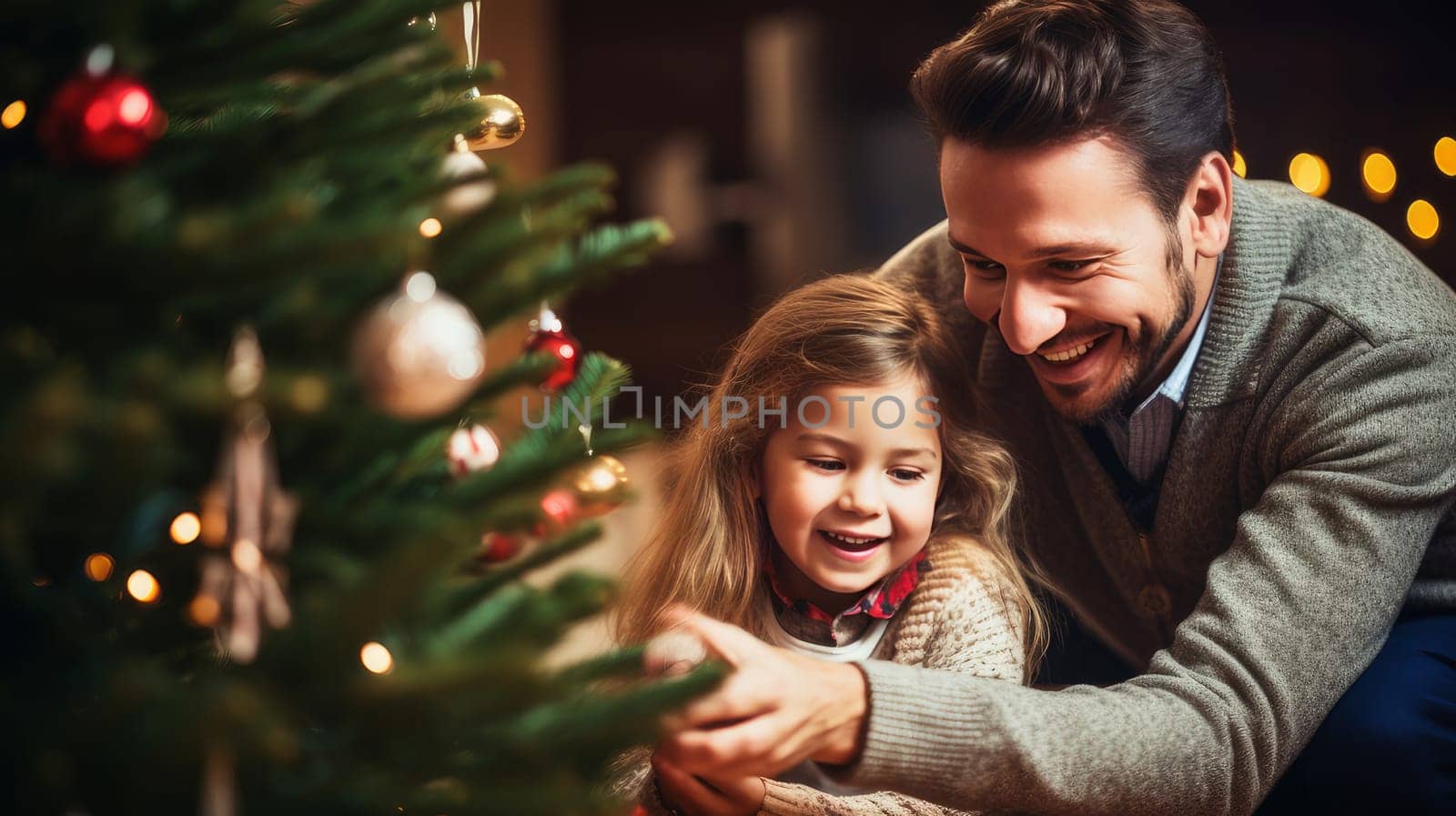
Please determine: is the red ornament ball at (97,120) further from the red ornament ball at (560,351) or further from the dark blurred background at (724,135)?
the dark blurred background at (724,135)

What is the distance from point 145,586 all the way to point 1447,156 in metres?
2.56

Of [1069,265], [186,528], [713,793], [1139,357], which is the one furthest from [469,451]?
[1139,357]

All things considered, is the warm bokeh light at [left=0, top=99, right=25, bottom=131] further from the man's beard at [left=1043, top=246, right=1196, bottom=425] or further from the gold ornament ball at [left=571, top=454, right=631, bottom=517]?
the man's beard at [left=1043, top=246, right=1196, bottom=425]

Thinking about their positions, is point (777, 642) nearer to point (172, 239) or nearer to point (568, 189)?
point (568, 189)

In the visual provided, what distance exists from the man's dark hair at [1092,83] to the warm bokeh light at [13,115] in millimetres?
826

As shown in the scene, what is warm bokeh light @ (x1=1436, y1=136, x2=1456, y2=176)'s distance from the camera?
7.79 feet

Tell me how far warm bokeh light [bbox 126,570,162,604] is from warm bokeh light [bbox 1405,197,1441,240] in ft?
8.21

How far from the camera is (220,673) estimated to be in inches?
22.1

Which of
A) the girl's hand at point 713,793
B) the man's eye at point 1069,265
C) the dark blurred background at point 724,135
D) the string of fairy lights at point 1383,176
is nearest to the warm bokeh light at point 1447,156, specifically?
the string of fairy lights at point 1383,176

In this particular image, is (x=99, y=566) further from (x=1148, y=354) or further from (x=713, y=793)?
(x=1148, y=354)

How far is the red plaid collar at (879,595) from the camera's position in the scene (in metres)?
1.19

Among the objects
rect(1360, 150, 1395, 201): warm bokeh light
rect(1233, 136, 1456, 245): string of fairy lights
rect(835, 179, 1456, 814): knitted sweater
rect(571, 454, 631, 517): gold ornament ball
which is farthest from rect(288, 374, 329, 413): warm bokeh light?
rect(1360, 150, 1395, 201): warm bokeh light

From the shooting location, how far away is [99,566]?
0.58 metres

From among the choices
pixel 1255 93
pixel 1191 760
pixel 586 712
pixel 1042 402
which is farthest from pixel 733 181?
pixel 586 712
